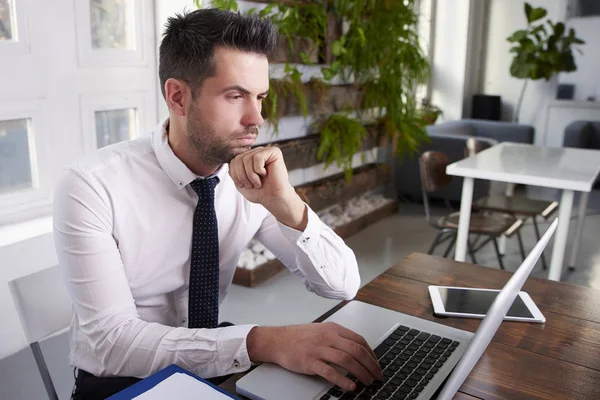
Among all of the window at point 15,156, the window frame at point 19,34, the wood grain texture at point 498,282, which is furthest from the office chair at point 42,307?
the window frame at point 19,34

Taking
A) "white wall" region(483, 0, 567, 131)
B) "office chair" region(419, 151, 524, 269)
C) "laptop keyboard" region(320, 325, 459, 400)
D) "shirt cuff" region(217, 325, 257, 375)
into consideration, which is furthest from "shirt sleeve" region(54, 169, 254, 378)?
"white wall" region(483, 0, 567, 131)

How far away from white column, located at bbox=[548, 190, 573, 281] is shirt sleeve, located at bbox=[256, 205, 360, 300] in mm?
1601

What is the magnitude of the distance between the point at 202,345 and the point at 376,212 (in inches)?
136

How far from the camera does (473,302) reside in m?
1.19

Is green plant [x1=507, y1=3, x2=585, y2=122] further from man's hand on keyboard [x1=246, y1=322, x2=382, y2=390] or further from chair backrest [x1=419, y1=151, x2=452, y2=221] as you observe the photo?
man's hand on keyboard [x1=246, y1=322, x2=382, y2=390]

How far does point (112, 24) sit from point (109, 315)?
5.32 ft

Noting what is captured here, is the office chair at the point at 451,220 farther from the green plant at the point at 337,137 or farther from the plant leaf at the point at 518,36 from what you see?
the plant leaf at the point at 518,36

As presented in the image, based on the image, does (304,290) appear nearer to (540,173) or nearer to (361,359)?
(540,173)

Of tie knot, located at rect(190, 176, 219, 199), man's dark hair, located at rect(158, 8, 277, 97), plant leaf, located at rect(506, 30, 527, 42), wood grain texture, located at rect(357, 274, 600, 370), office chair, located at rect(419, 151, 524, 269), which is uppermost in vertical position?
plant leaf, located at rect(506, 30, 527, 42)

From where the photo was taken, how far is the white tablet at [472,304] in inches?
44.3

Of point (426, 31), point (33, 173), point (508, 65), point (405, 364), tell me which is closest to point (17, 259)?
point (33, 173)

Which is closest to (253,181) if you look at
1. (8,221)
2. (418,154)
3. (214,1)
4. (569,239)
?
(8,221)

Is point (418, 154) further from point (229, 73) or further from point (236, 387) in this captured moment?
point (236, 387)

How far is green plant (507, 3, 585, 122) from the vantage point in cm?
628
